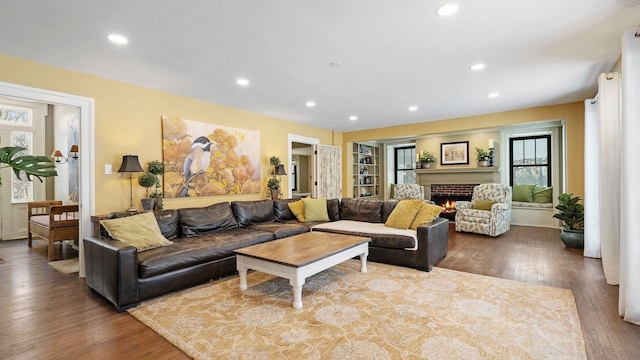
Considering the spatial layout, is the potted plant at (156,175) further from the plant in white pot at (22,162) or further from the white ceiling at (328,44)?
the plant in white pot at (22,162)

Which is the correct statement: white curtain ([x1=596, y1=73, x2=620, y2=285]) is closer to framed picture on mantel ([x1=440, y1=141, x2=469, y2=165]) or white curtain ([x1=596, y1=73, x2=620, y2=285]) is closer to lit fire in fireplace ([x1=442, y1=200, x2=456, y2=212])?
framed picture on mantel ([x1=440, y1=141, x2=469, y2=165])

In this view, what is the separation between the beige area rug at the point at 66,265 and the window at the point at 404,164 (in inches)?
344

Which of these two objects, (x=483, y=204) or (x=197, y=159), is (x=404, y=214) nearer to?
(x=483, y=204)

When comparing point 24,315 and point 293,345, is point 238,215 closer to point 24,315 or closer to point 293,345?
point 24,315

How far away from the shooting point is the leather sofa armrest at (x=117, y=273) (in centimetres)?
270

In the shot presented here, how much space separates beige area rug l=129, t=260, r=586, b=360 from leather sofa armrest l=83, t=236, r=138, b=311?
154 mm

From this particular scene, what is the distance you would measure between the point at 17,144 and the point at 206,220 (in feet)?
16.9

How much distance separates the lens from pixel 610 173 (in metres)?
3.22

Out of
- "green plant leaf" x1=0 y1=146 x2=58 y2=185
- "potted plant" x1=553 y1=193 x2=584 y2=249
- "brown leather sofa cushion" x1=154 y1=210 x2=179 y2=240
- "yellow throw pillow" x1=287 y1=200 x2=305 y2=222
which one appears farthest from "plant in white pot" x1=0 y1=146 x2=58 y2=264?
"potted plant" x1=553 y1=193 x2=584 y2=249

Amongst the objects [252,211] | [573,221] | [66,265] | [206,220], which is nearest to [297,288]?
[206,220]

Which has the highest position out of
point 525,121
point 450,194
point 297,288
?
point 525,121

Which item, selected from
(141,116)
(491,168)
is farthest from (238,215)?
(491,168)

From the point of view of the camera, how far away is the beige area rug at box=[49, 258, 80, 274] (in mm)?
3953

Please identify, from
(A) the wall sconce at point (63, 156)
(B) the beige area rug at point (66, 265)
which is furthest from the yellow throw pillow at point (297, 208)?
(A) the wall sconce at point (63, 156)
